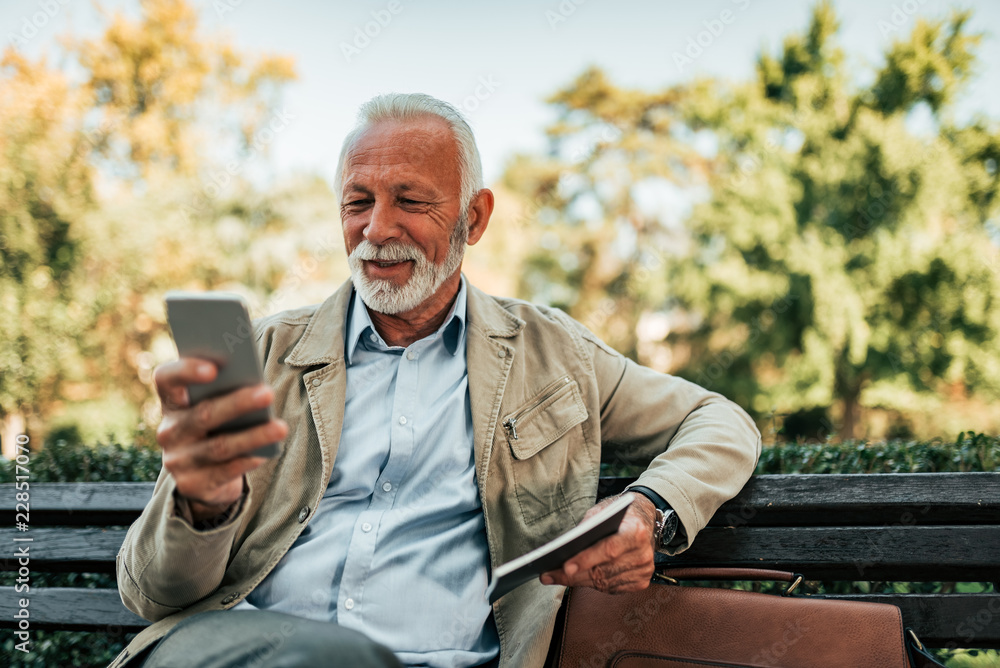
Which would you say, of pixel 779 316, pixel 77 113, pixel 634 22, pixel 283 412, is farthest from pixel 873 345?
pixel 77 113

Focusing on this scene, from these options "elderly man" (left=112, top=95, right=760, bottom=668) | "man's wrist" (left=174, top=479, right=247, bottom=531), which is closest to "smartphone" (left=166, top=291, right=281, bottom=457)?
"elderly man" (left=112, top=95, right=760, bottom=668)

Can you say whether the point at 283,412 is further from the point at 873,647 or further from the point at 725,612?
the point at 873,647

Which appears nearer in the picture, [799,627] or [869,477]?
[799,627]

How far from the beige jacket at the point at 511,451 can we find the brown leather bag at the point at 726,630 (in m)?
0.11

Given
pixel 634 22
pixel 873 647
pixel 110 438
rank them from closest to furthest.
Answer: pixel 873 647, pixel 110 438, pixel 634 22

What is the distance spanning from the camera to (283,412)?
80.4 inches

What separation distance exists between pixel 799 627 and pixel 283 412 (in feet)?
4.94

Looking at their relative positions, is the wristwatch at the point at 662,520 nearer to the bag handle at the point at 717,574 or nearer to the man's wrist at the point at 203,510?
the bag handle at the point at 717,574

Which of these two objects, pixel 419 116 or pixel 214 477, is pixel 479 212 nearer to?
pixel 419 116

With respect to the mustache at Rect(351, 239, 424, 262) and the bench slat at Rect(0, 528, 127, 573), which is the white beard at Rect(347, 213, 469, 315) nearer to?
the mustache at Rect(351, 239, 424, 262)

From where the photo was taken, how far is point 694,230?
19094 millimetres

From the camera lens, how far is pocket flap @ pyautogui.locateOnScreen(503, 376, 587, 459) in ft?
6.77

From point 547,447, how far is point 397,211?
0.91m

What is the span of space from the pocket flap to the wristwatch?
33cm
